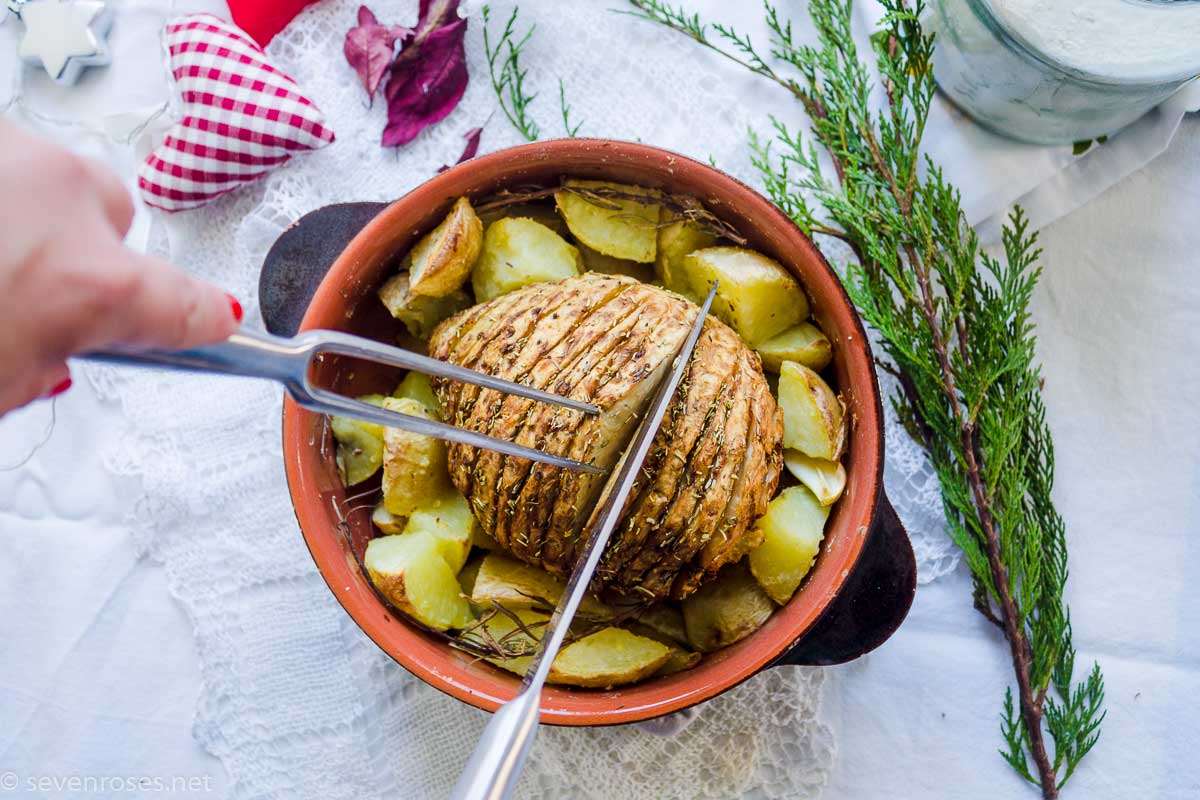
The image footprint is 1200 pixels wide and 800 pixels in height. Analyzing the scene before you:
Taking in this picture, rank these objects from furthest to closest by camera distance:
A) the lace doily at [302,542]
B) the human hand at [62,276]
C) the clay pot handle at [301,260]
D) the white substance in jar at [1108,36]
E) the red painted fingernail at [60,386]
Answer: the lace doily at [302,542] → the clay pot handle at [301,260] → the white substance in jar at [1108,36] → the red painted fingernail at [60,386] → the human hand at [62,276]

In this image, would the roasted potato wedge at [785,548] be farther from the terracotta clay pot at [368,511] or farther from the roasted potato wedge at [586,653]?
the roasted potato wedge at [586,653]

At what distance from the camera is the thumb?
578 millimetres

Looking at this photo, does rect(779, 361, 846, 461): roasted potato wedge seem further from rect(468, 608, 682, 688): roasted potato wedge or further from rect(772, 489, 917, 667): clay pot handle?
rect(468, 608, 682, 688): roasted potato wedge

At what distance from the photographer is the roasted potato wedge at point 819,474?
1.21 metres

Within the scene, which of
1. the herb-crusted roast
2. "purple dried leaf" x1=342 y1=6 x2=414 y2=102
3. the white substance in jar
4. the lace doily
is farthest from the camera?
"purple dried leaf" x1=342 y1=6 x2=414 y2=102

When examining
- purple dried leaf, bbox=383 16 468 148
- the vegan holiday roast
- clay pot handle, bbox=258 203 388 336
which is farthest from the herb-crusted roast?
purple dried leaf, bbox=383 16 468 148

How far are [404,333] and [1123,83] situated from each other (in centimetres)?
102

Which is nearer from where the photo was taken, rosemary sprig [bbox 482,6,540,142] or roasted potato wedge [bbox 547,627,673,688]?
roasted potato wedge [bbox 547,627,673,688]

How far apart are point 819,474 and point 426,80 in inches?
33.3

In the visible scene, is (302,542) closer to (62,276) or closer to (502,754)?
(502,754)

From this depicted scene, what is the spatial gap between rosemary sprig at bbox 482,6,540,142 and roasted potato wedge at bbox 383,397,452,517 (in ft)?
1.62

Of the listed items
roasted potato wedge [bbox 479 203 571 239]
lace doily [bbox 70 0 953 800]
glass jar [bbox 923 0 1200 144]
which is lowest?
lace doily [bbox 70 0 953 800]

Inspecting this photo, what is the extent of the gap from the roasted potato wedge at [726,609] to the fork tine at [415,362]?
0.33 metres

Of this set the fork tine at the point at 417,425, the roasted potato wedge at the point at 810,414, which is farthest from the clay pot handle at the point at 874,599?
the fork tine at the point at 417,425
